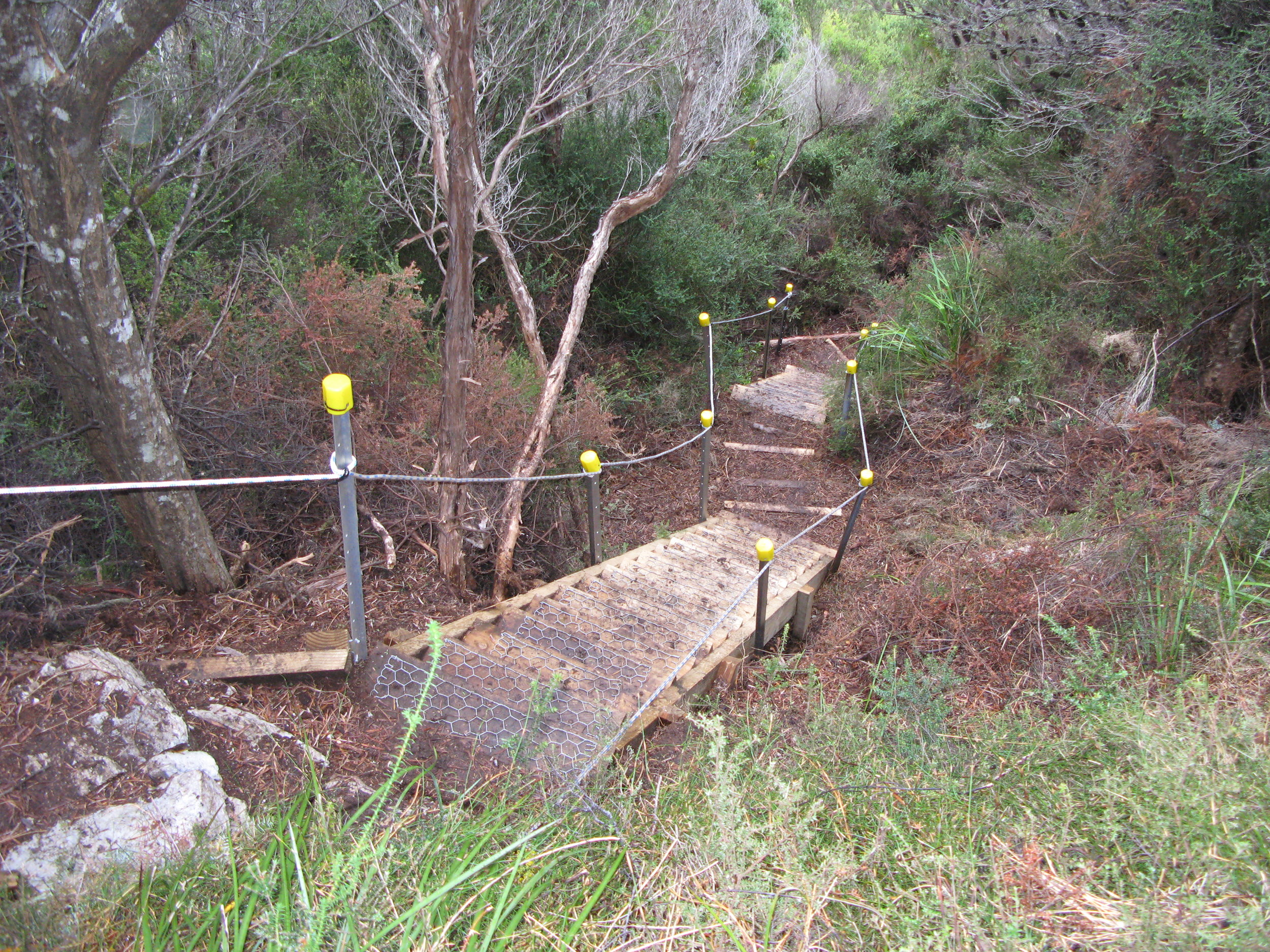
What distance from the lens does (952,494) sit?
22.1ft

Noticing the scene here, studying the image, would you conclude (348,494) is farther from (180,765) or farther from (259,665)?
(180,765)

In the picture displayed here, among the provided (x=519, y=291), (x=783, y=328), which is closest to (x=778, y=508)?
(x=519, y=291)

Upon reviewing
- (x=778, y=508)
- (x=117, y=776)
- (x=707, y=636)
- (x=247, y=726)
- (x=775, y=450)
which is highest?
(x=117, y=776)

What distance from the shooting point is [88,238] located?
2914 mm

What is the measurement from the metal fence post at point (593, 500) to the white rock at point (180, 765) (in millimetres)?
2879

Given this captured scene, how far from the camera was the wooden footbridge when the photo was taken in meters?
2.86

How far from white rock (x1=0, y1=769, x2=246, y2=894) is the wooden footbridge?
643mm

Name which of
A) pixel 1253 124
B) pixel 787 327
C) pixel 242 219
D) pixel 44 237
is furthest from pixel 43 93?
pixel 787 327

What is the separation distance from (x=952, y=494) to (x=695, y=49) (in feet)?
17.4

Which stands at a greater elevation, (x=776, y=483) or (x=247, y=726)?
(x=247, y=726)

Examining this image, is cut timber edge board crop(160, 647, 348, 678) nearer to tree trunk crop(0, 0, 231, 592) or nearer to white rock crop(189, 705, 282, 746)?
white rock crop(189, 705, 282, 746)

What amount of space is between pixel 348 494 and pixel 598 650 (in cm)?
160

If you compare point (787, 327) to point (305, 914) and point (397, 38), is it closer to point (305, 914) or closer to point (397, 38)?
point (397, 38)

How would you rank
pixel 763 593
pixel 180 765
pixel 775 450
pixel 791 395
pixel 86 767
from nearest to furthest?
pixel 86 767
pixel 180 765
pixel 763 593
pixel 775 450
pixel 791 395
